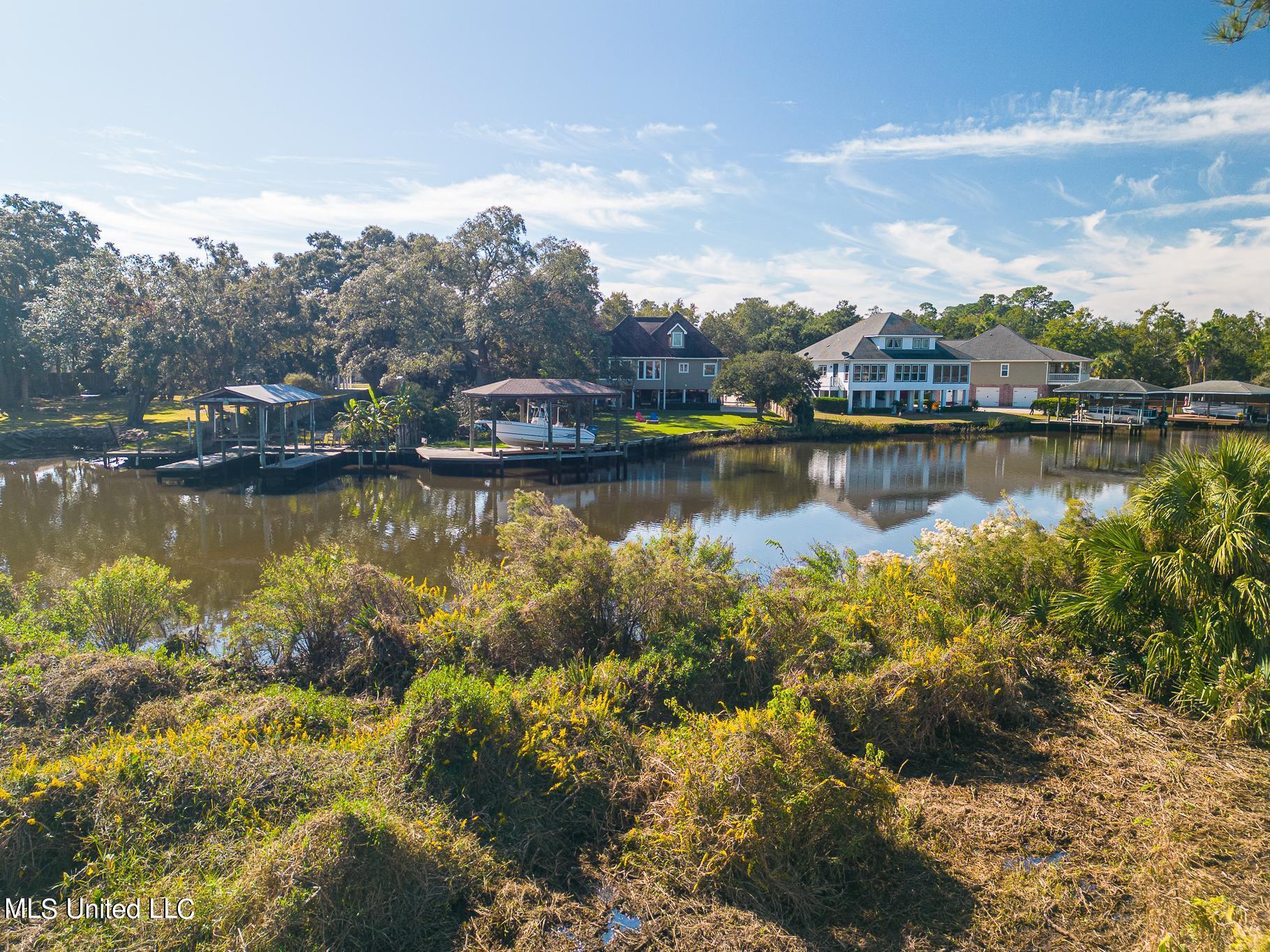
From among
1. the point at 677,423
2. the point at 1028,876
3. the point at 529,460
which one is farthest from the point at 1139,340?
the point at 1028,876

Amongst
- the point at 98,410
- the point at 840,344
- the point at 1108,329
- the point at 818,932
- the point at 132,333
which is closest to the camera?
the point at 818,932

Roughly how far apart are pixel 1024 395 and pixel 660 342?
→ 3036 centimetres

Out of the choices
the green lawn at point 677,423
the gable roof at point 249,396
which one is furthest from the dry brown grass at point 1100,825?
the green lawn at point 677,423

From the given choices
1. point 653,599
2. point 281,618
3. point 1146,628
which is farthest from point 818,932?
point 281,618

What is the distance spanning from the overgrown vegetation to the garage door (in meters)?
55.4

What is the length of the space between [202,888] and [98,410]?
47.6 m

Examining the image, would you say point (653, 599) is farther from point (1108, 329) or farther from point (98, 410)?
point (1108, 329)

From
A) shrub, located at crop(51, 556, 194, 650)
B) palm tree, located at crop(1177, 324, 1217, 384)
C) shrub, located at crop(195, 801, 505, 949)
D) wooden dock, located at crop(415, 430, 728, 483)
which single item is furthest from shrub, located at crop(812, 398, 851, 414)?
shrub, located at crop(195, 801, 505, 949)

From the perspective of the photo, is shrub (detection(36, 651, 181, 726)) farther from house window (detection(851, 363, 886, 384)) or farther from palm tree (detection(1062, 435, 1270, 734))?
house window (detection(851, 363, 886, 384))

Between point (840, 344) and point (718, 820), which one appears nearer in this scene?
point (718, 820)

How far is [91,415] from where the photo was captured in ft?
135

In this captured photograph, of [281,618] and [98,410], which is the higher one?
[98,410]

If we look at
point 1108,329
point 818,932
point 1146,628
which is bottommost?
point 818,932

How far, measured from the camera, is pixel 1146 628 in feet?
26.8
